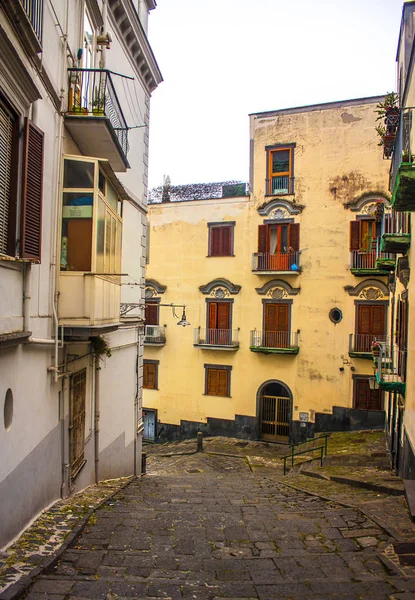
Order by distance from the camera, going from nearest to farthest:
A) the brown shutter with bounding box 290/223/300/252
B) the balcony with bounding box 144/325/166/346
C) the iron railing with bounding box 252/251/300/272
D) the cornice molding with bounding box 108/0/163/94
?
the cornice molding with bounding box 108/0/163/94
the iron railing with bounding box 252/251/300/272
the brown shutter with bounding box 290/223/300/252
the balcony with bounding box 144/325/166/346

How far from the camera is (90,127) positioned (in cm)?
821

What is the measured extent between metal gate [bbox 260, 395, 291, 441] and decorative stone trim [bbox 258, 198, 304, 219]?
8442mm

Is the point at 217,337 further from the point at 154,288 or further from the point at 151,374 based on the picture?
the point at 154,288

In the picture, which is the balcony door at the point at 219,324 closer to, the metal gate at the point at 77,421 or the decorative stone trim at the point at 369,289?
the decorative stone trim at the point at 369,289

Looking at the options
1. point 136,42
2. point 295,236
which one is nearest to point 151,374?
point 295,236

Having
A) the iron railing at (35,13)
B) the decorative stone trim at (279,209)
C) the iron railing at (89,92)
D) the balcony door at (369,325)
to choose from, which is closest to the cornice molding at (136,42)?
the iron railing at (89,92)

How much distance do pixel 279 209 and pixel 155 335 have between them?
8.61 m

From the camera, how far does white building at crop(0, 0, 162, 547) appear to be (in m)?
5.89

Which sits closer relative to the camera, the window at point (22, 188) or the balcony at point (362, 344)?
the window at point (22, 188)

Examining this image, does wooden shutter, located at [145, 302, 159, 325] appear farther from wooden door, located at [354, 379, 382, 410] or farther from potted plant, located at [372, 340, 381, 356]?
potted plant, located at [372, 340, 381, 356]

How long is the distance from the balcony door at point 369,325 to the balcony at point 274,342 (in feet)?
9.05

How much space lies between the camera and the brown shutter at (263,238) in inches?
920

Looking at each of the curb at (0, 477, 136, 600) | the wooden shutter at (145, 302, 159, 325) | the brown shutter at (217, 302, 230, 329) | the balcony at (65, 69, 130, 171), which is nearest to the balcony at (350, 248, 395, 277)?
the brown shutter at (217, 302, 230, 329)

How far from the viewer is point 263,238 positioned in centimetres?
2339
